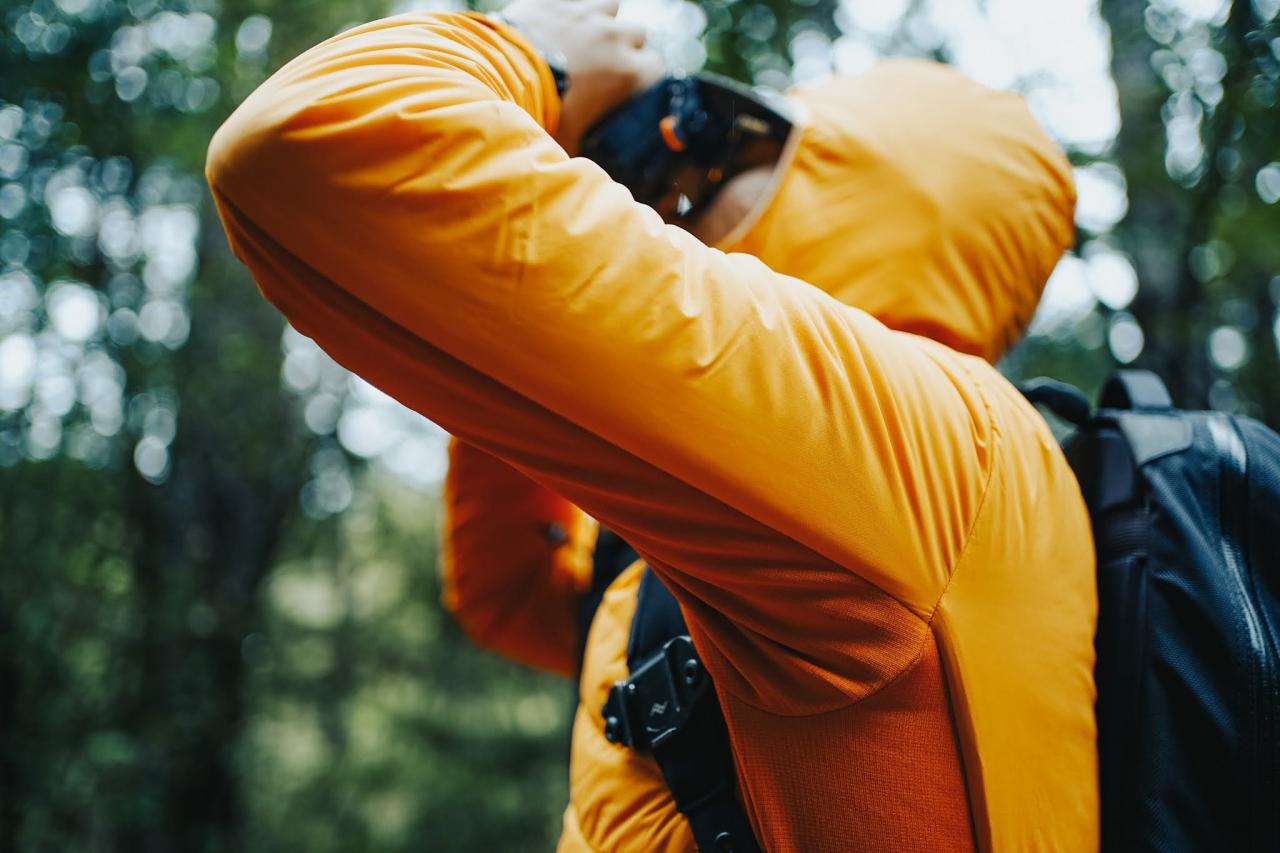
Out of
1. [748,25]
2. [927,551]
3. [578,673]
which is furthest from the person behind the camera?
[748,25]

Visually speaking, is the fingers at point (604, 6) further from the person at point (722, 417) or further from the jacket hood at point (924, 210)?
the jacket hood at point (924, 210)

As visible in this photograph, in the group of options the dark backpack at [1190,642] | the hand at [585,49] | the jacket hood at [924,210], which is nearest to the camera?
the dark backpack at [1190,642]

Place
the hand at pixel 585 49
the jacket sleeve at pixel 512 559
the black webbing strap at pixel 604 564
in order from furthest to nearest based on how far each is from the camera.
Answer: the jacket sleeve at pixel 512 559 < the black webbing strap at pixel 604 564 < the hand at pixel 585 49

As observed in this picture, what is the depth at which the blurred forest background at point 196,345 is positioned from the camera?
2.65m

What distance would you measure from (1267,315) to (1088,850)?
3643 mm

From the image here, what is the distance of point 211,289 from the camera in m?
4.43

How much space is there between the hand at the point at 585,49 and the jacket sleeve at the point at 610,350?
0.53 ft

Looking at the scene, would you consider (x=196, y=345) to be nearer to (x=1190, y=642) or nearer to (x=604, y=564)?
(x=604, y=564)

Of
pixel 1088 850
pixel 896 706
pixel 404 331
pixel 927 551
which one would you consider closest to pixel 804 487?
pixel 927 551

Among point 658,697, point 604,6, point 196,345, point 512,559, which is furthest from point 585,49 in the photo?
point 196,345

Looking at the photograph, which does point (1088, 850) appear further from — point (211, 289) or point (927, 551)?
point (211, 289)

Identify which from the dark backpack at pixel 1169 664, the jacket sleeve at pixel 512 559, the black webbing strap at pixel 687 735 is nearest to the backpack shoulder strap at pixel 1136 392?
the dark backpack at pixel 1169 664

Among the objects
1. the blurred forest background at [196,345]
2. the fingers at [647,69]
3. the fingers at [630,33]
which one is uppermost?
the fingers at [630,33]

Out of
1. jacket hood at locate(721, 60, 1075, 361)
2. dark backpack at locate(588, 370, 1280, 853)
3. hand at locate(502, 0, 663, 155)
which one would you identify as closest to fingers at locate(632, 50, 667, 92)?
hand at locate(502, 0, 663, 155)
